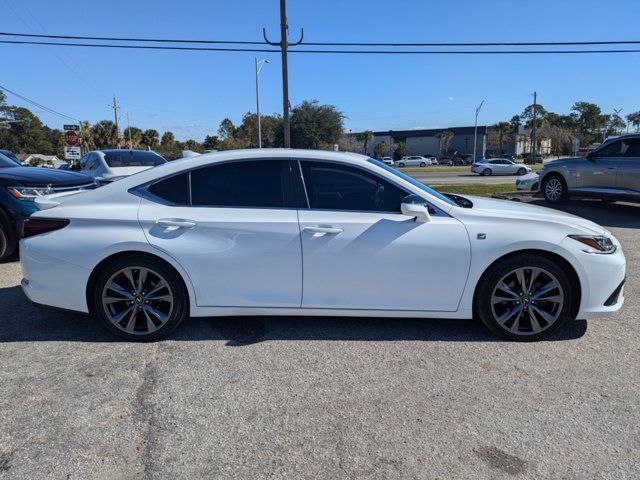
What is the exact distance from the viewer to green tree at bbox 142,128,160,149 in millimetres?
80875

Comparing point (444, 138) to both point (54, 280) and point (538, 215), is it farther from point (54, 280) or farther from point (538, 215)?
point (54, 280)

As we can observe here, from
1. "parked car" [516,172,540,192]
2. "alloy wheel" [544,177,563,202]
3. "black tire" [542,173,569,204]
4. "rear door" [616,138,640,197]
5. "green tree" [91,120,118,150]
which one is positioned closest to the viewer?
"rear door" [616,138,640,197]

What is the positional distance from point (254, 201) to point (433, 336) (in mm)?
1915

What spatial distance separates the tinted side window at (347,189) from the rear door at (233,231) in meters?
0.21

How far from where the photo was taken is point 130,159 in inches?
432

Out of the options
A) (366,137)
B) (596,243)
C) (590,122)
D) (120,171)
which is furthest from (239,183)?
(590,122)

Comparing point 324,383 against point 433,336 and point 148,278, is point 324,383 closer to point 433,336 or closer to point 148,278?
point 433,336

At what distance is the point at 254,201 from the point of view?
4027 mm

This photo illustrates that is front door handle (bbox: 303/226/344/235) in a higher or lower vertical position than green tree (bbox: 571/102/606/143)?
lower

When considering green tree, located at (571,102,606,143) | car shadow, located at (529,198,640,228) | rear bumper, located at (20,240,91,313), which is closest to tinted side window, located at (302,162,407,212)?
rear bumper, located at (20,240,91,313)

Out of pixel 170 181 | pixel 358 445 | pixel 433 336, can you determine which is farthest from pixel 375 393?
pixel 170 181

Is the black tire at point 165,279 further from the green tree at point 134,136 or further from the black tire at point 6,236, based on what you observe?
the green tree at point 134,136

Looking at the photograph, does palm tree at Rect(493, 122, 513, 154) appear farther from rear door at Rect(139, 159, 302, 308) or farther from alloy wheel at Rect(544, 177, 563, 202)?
rear door at Rect(139, 159, 302, 308)

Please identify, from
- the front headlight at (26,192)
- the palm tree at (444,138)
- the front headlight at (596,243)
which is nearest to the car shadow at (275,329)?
the front headlight at (596,243)
